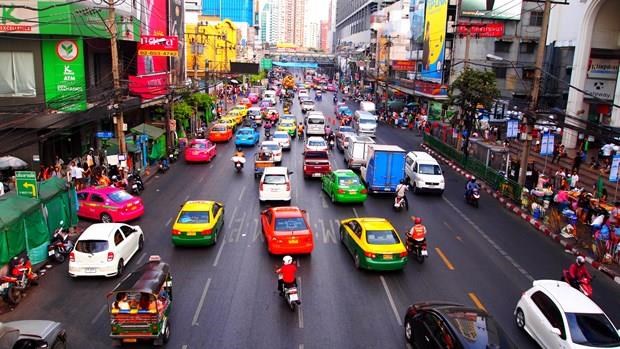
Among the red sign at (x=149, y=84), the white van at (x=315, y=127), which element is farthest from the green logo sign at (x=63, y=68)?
the white van at (x=315, y=127)

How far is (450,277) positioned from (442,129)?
29.2m

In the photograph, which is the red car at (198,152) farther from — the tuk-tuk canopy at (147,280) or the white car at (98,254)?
the tuk-tuk canopy at (147,280)

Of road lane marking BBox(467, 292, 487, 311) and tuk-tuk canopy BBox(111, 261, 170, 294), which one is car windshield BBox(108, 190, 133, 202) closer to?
tuk-tuk canopy BBox(111, 261, 170, 294)

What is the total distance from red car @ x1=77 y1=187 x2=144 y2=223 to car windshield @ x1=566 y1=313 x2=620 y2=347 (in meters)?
17.4

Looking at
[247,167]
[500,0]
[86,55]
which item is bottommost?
[247,167]

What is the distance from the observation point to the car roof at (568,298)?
12.5 meters

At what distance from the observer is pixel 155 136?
Answer: 36156mm

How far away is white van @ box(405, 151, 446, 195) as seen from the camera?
2920 centimetres

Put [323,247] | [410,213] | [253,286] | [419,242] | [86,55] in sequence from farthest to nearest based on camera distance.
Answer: [86,55] → [410,213] → [323,247] → [419,242] → [253,286]

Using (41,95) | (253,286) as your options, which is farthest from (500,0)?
(253,286)

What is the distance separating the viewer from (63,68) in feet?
101

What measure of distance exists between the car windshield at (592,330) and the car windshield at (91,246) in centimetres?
1315

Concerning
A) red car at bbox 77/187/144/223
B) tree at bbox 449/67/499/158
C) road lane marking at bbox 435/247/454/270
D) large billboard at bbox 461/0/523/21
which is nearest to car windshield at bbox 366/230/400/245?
road lane marking at bbox 435/247/454/270

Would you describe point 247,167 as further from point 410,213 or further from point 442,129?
point 442,129
